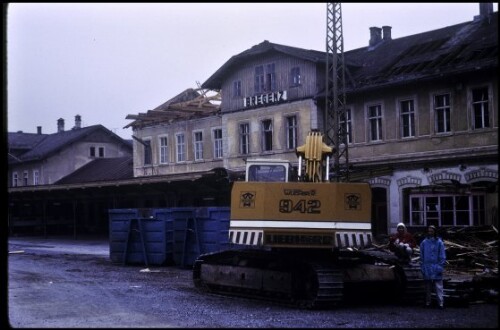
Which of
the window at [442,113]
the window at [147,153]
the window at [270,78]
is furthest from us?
the window at [147,153]

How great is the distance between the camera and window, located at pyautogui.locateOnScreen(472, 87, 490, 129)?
25.5 metres

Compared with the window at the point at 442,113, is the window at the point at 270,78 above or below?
above

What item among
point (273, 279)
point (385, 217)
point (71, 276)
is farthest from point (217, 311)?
point (385, 217)

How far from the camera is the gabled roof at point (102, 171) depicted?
48.9 metres

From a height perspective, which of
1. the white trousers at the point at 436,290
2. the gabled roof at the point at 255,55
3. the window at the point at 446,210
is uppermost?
the gabled roof at the point at 255,55

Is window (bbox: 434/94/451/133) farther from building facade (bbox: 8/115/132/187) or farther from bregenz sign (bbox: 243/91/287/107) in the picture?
building facade (bbox: 8/115/132/187)

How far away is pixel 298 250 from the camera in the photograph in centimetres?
1365

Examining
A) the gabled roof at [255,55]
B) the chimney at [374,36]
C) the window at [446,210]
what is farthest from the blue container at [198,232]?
the chimney at [374,36]

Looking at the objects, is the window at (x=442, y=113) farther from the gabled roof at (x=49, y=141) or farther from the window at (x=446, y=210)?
the gabled roof at (x=49, y=141)

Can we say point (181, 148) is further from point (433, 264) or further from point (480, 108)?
point (433, 264)

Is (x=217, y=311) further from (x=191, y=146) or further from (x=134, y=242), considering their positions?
(x=191, y=146)

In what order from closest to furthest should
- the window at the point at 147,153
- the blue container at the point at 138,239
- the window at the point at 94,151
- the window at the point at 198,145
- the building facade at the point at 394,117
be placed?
the blue container at the point at 138,239, the building facade at the point at 394,117, the window at the point at 198,145, the window at the point at 147,153, the window at the point at 94,151

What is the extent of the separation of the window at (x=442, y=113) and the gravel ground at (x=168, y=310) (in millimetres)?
13404

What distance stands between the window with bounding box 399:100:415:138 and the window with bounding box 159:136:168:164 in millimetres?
17552
